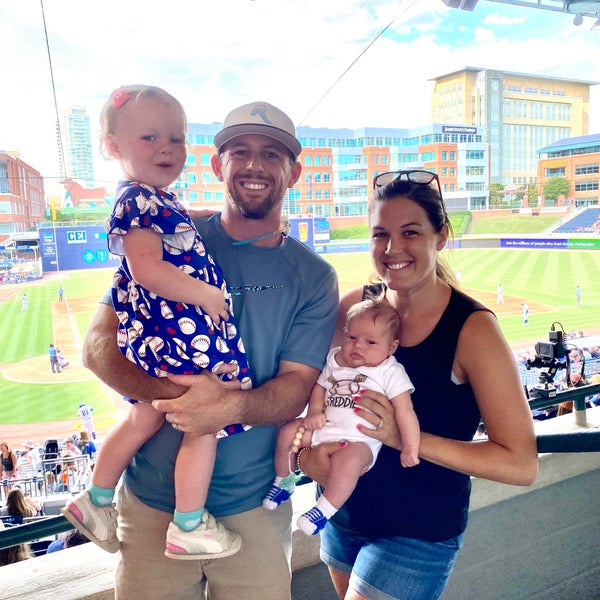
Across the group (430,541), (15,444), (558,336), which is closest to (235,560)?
(430,541)

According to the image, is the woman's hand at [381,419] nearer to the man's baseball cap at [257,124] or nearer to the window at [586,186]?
the man's baseball cap at [257,124]

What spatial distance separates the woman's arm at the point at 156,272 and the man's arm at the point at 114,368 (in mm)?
165

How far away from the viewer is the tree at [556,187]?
2706 cm

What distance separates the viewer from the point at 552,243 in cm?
2978

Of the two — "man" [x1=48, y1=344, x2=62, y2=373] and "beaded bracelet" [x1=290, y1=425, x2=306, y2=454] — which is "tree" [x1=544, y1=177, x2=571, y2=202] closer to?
"man" [x1=48, y1=344, x2=62, y2=373]

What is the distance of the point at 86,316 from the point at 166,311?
23904mm

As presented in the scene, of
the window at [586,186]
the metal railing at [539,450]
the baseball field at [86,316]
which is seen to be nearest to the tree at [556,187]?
the window at [586,186]

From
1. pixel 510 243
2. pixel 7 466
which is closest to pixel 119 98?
pixel 7 466

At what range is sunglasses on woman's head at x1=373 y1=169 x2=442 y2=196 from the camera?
3.58 ft

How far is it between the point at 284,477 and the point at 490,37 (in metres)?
27.1

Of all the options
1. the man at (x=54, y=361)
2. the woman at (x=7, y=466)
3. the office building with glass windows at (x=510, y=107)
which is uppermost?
the office building with glass windows at (x=510, y=107)

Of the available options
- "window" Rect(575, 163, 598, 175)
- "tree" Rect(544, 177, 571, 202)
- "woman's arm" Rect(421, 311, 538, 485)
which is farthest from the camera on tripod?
"tree" Rect(544, 177, 571, 202)

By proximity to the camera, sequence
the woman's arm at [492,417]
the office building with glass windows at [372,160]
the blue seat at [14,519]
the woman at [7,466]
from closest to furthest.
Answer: the woman's arm at [492,417] → the blue seat at [14,519] → the woman at [7,466] → the office building with glass windows at [372,160]

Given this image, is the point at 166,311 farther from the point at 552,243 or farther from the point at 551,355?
the point at 552,243
